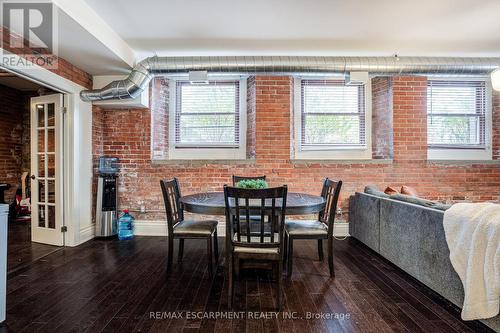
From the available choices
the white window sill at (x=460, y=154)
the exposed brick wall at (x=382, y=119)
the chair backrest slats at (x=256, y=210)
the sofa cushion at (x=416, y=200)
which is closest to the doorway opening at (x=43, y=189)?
the chair backrest slats at (x=256, y=210)

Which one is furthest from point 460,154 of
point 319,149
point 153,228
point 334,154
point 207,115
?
point 153,228

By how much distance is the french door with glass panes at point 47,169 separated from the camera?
3.61 metres

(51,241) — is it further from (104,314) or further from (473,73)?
(473,73)

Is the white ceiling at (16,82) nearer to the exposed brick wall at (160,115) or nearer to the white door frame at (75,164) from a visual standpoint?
the white door frame at (75,164)

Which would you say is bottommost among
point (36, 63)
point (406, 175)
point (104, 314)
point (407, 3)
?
point (104, 314)

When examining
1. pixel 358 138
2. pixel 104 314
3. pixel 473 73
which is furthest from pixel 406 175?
pixel 104 314

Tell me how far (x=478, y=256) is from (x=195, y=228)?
7.39 feet

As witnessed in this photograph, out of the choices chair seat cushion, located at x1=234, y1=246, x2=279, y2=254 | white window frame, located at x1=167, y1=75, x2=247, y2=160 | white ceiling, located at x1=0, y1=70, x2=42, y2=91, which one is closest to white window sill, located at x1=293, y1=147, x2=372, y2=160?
white window frame, located at x1=167, y1=75, x2=247, y2=160

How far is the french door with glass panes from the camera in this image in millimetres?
3607

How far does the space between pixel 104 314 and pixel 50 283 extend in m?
0.91

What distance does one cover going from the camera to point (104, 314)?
1.95m

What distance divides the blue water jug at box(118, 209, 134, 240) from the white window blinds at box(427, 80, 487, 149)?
16.3 feet

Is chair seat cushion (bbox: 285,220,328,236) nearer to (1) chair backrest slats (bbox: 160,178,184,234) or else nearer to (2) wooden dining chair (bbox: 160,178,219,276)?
(2) wooden dining chair (bbox: 160,178,219,276)

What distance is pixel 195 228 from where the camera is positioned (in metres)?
2.71
